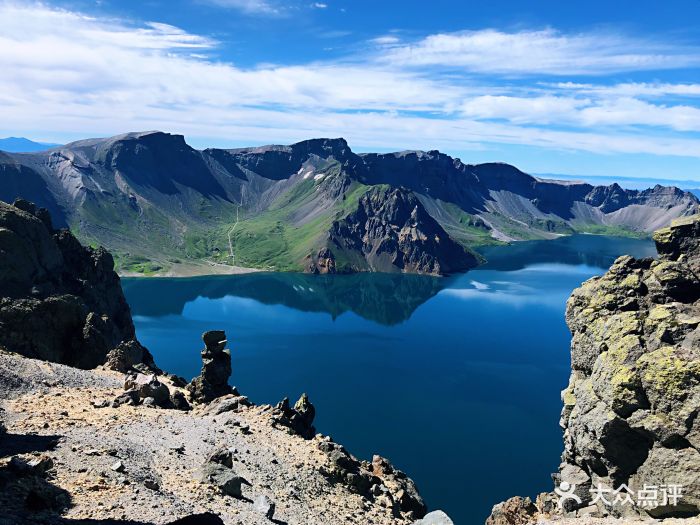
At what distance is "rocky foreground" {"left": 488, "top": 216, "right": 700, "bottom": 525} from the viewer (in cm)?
3103

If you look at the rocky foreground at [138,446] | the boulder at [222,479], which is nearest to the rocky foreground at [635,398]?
the rocky foreground at [138,446]

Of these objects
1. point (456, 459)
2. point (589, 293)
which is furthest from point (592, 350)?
point (456, 459)

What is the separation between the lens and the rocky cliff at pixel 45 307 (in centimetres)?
6512

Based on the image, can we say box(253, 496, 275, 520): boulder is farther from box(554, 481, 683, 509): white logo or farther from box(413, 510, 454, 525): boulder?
box(554, 481, 683, 509): white logo

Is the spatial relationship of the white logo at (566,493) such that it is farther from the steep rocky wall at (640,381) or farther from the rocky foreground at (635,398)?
the steep rocky wall at (640,381)

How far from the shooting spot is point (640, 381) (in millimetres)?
33906

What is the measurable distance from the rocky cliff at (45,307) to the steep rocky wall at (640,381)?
52276 millimetres

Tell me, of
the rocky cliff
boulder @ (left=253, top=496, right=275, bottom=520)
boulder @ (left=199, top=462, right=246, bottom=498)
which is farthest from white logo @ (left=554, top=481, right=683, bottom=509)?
the rocky cliff

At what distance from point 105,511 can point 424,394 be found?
134052 millimetres

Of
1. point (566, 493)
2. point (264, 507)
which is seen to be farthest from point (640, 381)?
point (264, 507)

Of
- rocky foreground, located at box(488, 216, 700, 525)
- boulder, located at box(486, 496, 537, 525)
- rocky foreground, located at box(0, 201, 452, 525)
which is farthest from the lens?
boulder, located at box(486, 496, 537, 525)

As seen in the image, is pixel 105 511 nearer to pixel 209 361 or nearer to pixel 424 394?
pixel 209 361

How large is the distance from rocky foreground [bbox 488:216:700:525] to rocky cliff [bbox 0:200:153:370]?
51.5 metres

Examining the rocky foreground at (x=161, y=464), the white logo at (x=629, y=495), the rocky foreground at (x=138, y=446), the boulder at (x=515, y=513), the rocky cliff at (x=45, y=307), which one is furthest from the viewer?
the rocky cliff at (x=45, y=307)
